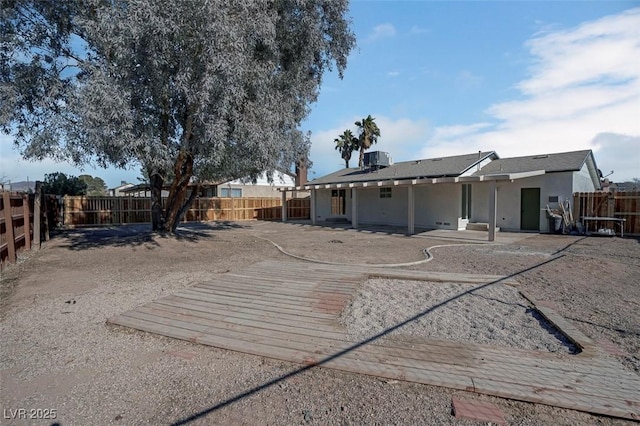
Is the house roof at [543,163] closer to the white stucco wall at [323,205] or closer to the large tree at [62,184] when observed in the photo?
the white stucco wall at [323,205]

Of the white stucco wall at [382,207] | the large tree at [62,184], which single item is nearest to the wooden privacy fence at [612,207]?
the white stucco wall at [382,207]

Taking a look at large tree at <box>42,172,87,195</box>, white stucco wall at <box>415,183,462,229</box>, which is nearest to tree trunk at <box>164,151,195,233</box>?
white stucco wall at <box>415,183,462,229</box>

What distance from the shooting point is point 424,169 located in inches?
750

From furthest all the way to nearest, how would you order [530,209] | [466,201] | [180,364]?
[466,201], [530,209], [180,364]

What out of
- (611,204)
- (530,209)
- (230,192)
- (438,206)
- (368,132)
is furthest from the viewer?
(368,132)

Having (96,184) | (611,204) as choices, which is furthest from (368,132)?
(96,184)

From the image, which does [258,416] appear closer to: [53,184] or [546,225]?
[546,225]

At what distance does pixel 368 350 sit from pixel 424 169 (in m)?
16.8

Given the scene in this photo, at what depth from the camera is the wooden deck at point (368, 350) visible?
2842mm

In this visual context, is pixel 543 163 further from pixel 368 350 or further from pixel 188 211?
pixel 188 211

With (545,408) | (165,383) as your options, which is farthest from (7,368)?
(545,408)

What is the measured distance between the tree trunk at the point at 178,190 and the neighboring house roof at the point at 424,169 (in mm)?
11356

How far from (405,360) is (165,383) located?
2.24 metres

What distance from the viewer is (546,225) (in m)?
15.5
